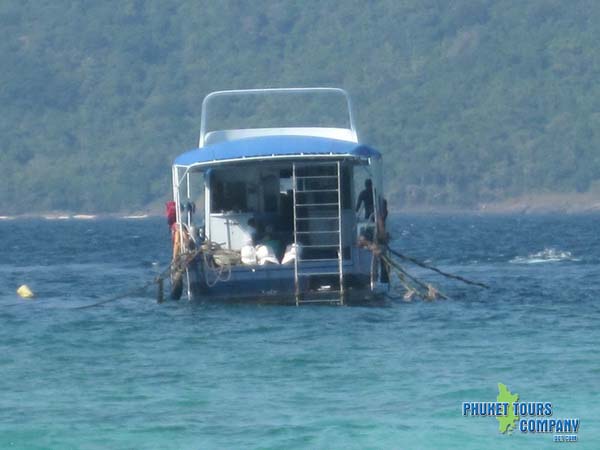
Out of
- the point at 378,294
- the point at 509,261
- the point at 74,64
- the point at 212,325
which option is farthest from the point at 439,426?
the point at 74,64

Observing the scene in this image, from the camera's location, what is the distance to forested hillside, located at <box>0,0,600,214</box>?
127 metres

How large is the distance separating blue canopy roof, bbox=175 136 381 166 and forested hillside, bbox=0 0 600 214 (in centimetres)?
9938

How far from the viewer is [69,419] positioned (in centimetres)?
1552

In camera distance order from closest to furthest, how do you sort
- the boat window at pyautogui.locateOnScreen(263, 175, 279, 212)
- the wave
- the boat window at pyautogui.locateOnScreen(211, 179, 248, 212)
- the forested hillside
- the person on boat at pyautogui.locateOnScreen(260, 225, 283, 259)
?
the person on boat at pyautogui.locateOnScreen(260, 225, 283, 259), the boat window at pyautogui.locateOnScreen(211, 179, 248, 212), the boat window at pyautogui.locateOnScreen(263, 175, 279, 212), the wave, the forested hillside

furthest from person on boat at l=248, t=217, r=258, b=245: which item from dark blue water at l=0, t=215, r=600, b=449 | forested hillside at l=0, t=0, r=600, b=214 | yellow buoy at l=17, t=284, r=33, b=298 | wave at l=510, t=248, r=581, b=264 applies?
forested hillside at l=0, t=0, r=600, b=214

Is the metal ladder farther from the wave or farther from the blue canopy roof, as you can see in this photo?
the wave

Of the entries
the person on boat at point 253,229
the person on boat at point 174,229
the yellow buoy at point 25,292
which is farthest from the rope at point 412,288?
the yellow buoy at point 25,292

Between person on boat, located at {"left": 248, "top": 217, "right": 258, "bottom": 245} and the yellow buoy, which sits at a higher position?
person on boat, located at {"left": 248, "top": 217, "right": 258, "bottom": 245}

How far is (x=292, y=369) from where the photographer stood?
18422 mm

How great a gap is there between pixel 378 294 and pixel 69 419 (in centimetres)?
1180

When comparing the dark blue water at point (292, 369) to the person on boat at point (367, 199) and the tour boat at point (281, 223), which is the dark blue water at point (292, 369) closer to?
the tour boat at point (281, 223)

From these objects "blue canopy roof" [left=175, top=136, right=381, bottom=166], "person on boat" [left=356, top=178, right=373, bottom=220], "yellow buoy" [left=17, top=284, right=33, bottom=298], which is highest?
"blue canopy roof" [left=175, top=136, right=381, bottom=166]

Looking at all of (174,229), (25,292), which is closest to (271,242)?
(174,229)

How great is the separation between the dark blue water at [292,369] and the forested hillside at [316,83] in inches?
3800
